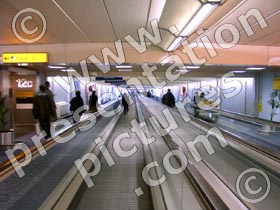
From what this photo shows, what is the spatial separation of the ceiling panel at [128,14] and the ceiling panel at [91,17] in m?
0.13

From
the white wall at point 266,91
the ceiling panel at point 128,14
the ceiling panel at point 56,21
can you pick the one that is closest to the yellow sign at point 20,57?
the ceiling panel at point 56,21

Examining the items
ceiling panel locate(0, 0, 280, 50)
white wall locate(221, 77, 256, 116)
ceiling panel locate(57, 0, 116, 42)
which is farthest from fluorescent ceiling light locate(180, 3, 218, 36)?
white wall locate(221, 77, 256, 116)

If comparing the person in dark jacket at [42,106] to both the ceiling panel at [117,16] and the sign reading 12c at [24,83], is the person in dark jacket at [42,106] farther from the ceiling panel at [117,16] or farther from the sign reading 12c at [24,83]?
the sign reading 12c at [24,83]

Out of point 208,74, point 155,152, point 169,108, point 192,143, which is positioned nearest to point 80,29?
point 155,152

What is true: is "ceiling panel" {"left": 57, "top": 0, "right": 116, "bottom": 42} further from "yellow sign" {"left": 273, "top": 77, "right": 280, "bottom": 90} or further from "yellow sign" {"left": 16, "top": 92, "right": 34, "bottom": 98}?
"yellow sign" {"left": 273, "top": 77, "right": 280, "bottom": 90}

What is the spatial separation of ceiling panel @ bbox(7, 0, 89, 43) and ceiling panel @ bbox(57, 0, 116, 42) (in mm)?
164

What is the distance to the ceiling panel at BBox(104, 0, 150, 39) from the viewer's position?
428 centimetres

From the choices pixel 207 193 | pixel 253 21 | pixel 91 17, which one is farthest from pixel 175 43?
pixel 207 193

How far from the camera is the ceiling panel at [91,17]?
4.33 meters

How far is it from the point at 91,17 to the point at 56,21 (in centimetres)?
72

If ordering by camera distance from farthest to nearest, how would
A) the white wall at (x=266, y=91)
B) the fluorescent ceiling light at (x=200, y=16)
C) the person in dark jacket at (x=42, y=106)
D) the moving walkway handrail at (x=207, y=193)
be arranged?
the white wall at (x=266, y=91) < the person in dark jacket at (x=42, y=106) < the fluorescent ceiling light at (x=200, y=16) < the moving walkway handrail at (x=207, y=193)

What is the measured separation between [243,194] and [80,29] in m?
4.39

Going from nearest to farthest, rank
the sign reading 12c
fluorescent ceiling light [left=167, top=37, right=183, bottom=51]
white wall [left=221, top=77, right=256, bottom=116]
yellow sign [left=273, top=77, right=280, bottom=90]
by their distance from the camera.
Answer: fluorescent ceiling light [left=167, top=37, right=183, bottom=51]
the sign reading 12c
yellow sign [left=273, top=77, right=280, bottom=90]
white wall [left=221, top=77, right=256, bottom=116]

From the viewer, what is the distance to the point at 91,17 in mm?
5043
